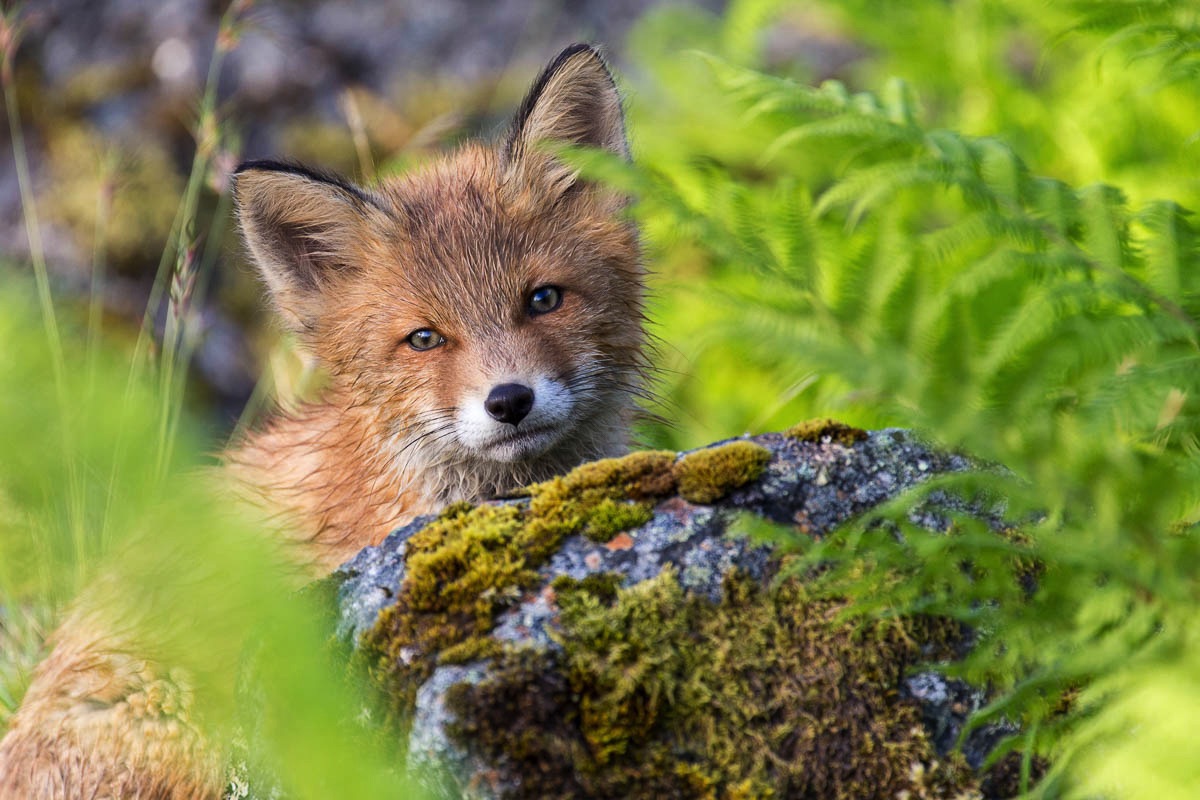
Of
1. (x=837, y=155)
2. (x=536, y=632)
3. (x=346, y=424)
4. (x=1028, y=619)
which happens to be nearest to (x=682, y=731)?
(x=536, y=632)

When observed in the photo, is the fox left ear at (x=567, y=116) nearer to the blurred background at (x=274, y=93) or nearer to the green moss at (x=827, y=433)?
the green moss at (x=827, y=433)

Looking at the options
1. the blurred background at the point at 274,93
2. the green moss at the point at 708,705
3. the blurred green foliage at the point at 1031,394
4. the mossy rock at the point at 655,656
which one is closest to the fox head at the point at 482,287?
the blurred green foliage at the point at 1031,394

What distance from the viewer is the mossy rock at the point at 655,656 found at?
2.47 m

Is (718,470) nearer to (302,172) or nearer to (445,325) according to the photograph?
(445,325)

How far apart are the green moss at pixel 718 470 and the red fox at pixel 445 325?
100 cm

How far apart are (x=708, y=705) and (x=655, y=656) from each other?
0.55ft

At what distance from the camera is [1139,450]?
9.22 feet

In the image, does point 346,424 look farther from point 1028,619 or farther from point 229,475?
point 1028,619

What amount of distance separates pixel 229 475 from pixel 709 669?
2.91 metres

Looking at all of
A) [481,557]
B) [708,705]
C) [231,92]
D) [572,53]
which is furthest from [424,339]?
[231,92]

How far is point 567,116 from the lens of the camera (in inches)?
183

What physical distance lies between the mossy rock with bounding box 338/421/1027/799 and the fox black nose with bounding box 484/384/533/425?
35.3 inches

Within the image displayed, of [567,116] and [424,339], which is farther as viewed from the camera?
[567,116]

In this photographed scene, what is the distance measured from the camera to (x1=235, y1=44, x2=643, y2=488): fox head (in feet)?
13.2
